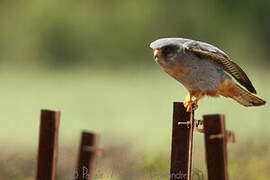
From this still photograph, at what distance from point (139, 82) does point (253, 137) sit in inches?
419

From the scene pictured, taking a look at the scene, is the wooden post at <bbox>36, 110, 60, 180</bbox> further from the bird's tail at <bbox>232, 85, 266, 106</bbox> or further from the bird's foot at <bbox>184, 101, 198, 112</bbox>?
the bird's tail at <bbox>232, 85, 266, 106</bbox>

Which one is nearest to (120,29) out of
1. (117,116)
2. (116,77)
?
(116,77)

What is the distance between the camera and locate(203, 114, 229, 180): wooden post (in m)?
4.46

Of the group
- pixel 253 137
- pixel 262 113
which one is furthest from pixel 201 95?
pixel 262 113

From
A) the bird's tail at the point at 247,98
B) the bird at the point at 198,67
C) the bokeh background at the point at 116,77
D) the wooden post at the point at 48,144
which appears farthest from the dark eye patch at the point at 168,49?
the bokeh background at the point at 116,77

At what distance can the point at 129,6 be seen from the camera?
2538 centimetres

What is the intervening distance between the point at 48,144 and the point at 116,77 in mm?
16631

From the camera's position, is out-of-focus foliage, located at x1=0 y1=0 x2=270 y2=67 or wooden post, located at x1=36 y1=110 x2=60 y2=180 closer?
wooden post, located at x1=36 y1=110 x2=60 y2=180

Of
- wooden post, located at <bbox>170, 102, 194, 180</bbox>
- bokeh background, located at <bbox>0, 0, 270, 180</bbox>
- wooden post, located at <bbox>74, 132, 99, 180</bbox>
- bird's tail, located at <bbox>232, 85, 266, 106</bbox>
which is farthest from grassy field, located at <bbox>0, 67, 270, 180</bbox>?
wooden post, located at <bbox>170, 102, 194, 180</bbox>

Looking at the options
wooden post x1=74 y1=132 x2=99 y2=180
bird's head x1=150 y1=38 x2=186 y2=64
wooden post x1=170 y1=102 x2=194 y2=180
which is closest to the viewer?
wooden post x1=170 y1=102 x2=194 y2=180

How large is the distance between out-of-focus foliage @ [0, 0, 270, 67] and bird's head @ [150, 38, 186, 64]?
55.5 feet

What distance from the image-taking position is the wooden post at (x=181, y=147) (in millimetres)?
4234

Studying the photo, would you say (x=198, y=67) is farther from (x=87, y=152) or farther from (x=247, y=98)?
(x=87, y=152)

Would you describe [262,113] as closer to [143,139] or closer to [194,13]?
[143,139]
